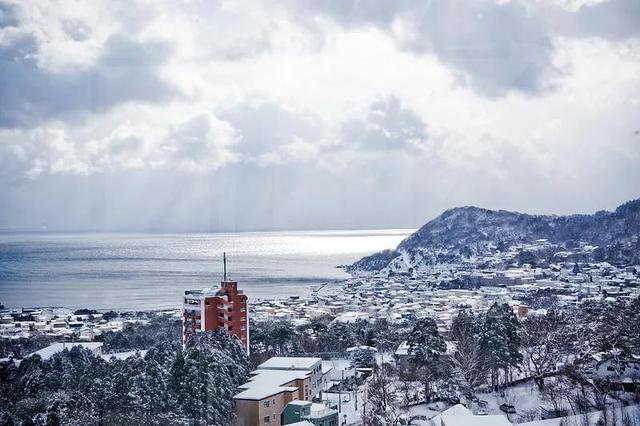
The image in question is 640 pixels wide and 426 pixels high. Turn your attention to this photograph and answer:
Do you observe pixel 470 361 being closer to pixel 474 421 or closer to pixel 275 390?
pixel 474 421

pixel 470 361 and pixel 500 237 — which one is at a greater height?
pixel 500 237

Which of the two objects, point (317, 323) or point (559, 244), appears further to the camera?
point (559, 244)

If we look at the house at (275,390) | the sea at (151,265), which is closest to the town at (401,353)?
the house at (275,390)

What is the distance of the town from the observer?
443cm

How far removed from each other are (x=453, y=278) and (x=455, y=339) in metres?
7.09

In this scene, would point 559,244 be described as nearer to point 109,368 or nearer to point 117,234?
point 117,234

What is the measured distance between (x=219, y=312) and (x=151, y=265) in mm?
4866

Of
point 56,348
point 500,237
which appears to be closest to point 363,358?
point 56,348

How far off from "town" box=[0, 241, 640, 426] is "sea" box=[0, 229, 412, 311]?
0.55m

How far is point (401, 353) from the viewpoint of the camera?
20.1 ft

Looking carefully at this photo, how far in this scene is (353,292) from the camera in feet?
42.1

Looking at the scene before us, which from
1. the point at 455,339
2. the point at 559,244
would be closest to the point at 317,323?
the point at 455,339

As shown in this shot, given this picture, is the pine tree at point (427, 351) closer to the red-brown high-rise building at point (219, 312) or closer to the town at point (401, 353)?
the town at point (401, 353)

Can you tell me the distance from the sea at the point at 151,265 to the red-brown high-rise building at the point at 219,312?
847 mm
